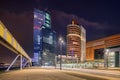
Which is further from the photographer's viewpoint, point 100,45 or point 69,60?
point 100,45

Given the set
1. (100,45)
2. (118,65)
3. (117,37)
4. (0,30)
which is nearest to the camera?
(0,30)

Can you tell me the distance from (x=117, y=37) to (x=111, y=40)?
19.7 ft

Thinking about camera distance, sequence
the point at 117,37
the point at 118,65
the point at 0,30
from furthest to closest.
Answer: the point at 117,37 < the point at 118,65 < the point at 0,30

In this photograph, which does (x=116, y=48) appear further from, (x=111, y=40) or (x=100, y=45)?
(x=100, y=45)

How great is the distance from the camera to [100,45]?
193 metres

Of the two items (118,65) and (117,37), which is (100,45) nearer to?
(117,37)

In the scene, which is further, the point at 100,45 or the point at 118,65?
the point at 100,45

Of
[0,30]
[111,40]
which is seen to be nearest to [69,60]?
[111,40]

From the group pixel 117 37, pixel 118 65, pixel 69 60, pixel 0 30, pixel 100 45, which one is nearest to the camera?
pixel 0 30

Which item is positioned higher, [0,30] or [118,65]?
[0,30]

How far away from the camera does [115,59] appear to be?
115438 millimetres

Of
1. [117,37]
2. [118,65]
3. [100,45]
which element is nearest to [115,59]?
[118,65]

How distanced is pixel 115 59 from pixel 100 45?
77994 mm

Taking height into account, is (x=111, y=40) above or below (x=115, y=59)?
above
